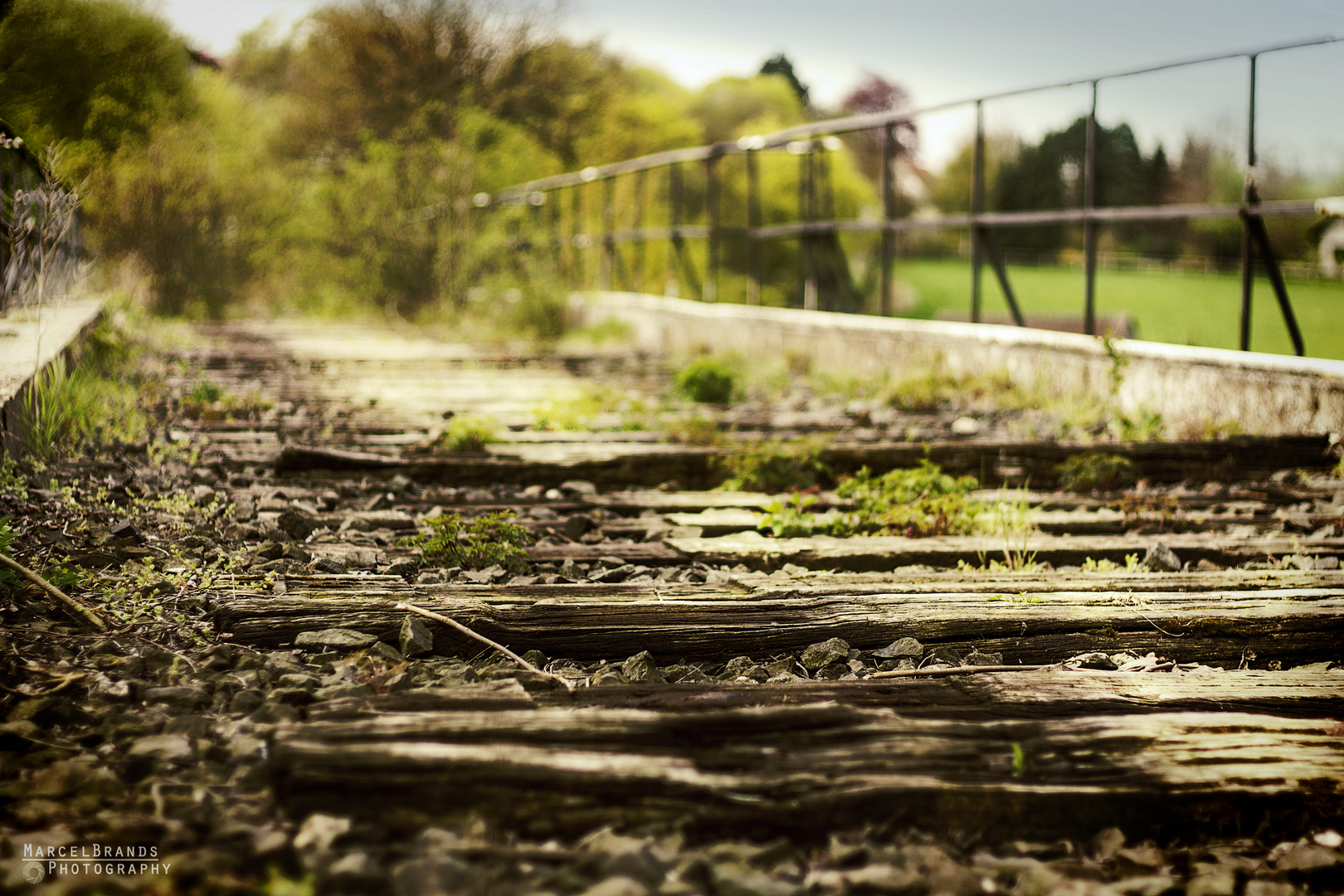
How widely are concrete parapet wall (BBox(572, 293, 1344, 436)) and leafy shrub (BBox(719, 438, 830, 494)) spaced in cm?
200

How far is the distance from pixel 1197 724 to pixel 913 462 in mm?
2576

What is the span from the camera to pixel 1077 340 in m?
6.33

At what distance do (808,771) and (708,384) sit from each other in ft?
17.4

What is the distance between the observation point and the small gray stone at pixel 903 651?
250cm

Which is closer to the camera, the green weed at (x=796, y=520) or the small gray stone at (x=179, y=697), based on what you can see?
the small gray stone at (x=179, y=697)

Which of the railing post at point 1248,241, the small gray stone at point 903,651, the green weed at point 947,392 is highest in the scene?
the railing post at point 1248,241

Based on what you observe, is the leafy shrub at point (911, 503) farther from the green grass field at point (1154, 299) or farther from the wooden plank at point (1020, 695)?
the green grass field at point (1154, 299)

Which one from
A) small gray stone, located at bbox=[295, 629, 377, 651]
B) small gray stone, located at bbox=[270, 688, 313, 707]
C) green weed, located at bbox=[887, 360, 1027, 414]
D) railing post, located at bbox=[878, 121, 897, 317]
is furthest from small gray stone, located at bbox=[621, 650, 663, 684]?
railing post, located at bbox=[878, 121, 897, 317]

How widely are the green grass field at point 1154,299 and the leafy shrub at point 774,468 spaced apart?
67.8ft

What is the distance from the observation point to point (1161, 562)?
3.28 meters

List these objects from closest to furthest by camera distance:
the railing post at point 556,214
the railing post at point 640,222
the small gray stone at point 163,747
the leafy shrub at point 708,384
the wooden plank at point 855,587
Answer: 1. the small gray stone at point 163,747
2. the wooden plank at point 855,587
3. the leafy shrub at point 708,384
4. the railing post at point 640,222
5. the railing post at point 556,214

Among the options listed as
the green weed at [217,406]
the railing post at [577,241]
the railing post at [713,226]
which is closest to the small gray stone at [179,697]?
the green weed at [217,406]

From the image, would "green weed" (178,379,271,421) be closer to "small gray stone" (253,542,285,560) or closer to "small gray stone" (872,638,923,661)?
"small gray stone" (253,542,285,560)

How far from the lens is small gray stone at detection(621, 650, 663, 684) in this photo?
7.80ft
